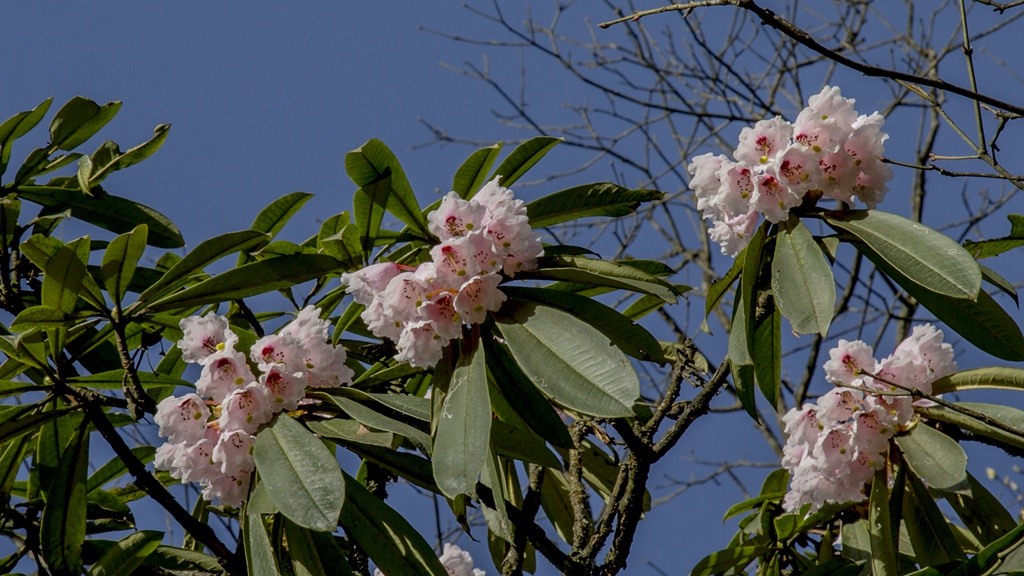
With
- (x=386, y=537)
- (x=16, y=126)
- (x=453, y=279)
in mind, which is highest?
(x=16, y=126)

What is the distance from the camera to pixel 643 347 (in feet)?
4.46

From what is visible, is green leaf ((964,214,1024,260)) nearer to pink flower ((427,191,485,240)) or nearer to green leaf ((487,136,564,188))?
green leaf ((487,136,564,188))

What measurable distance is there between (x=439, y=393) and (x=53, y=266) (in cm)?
57

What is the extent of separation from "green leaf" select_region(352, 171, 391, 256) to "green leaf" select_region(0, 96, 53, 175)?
0.74 meters

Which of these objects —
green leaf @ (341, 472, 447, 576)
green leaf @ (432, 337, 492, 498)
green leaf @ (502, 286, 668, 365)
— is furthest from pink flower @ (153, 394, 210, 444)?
green leaf @ (502, 286, 668, 365)

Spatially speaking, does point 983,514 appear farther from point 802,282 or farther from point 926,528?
point 802,282

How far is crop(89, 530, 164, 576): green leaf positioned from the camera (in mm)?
1534

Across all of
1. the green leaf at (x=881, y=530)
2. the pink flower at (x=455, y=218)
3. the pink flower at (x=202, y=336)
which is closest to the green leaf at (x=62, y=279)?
the pink flower at (x=202, y=336)

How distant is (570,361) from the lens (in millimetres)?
1273

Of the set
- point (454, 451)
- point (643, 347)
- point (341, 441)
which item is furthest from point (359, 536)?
point (643, 347)

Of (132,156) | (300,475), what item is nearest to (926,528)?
(300,475)

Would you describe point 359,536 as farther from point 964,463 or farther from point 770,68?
point 770,68

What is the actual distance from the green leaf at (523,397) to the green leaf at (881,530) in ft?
1.75

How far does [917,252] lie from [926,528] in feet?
1.58
